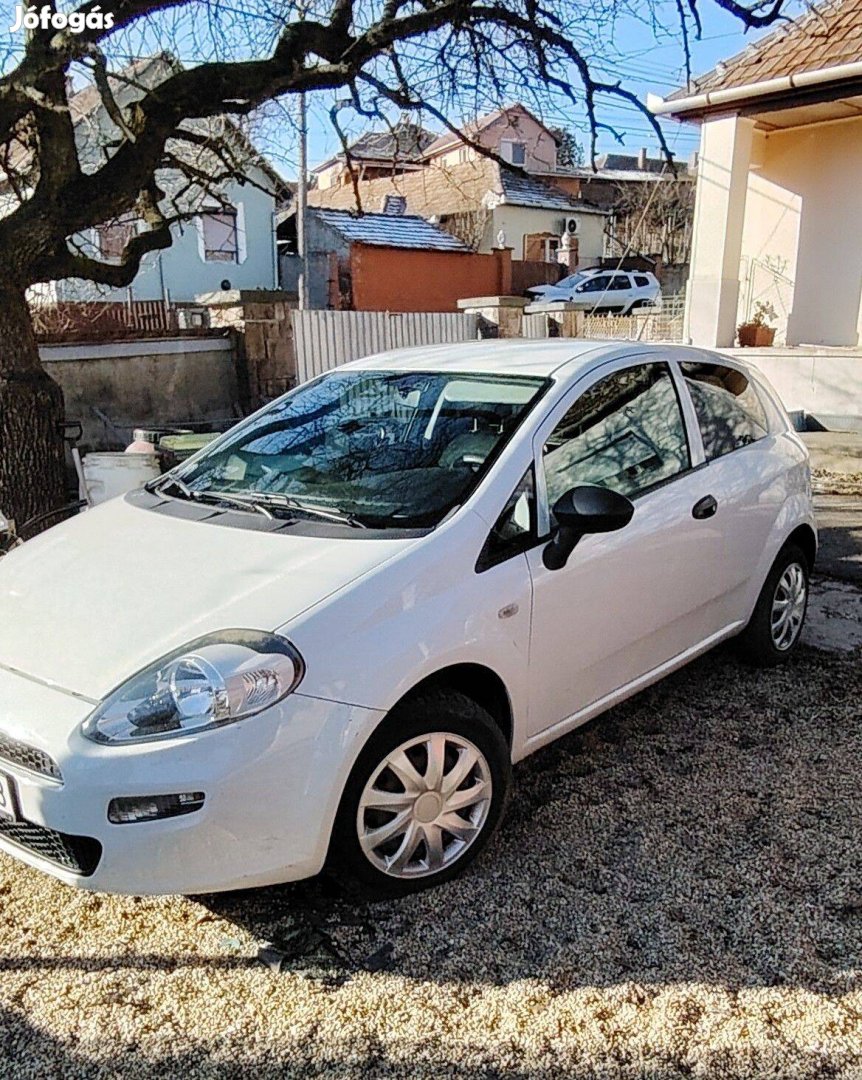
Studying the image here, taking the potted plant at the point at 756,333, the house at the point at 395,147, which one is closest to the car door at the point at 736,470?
the house at the point at 395,147

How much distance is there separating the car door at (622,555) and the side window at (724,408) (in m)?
0.12

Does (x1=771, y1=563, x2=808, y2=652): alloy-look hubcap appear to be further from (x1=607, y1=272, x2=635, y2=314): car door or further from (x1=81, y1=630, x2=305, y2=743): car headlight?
(x1=607, y1=272, x2=635, y2=314): car door

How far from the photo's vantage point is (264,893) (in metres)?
2.72

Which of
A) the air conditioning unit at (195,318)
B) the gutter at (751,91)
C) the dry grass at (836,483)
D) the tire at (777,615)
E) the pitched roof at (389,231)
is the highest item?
the gutter at (751,91)

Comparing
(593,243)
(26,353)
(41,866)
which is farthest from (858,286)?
(593,243)

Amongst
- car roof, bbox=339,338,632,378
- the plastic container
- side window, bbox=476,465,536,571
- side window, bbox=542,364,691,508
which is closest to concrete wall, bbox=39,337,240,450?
the plastic container

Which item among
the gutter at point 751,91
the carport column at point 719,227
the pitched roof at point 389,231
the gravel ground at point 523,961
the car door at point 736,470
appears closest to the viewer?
the gravel ground at point 523,961

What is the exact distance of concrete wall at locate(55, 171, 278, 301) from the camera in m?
24.1

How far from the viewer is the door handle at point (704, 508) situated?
358 cm

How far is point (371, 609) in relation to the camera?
2422mm

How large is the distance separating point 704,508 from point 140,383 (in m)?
7.33

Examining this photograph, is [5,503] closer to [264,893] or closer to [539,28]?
[264,893]

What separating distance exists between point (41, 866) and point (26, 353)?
15.5 ft

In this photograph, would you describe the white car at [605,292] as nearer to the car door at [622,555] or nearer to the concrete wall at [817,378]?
the concrete wall at [817,378]
